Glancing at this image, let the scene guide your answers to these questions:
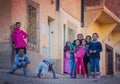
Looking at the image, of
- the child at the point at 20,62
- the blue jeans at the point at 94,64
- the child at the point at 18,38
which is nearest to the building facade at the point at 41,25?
the child at the point at 18,38

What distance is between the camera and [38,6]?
22.9 metres

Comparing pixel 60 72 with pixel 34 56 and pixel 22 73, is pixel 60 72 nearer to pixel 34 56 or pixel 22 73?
pixel 34 56

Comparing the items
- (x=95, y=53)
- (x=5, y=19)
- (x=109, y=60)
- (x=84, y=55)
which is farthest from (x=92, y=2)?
(x=95, y=53)

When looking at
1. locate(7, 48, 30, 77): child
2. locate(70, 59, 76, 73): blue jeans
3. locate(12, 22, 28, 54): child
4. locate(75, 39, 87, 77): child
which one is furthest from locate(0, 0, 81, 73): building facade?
locate(75, 39, 87, 77): child

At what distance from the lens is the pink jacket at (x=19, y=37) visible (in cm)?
1978

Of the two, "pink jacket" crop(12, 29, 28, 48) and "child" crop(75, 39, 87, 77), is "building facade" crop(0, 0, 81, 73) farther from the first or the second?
"child" crop(75, 39, 87, 77)

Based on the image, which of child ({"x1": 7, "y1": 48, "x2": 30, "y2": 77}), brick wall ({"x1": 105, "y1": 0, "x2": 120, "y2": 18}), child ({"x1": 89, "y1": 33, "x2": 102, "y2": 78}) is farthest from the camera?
brick wall ({"x1": 105, "y1": 0, "x2": 120, "y2": 18})

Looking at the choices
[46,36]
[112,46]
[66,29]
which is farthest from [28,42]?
[112,46]

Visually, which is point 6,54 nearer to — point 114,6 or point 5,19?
point 5,19

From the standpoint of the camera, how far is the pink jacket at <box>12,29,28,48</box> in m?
19.8

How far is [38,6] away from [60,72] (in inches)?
139

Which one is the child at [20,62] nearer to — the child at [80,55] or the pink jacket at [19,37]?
the pink jacket at [19,37]

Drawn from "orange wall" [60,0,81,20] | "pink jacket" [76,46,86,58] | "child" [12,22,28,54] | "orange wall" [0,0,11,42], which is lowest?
"pink jacket" [76,46,86,58]

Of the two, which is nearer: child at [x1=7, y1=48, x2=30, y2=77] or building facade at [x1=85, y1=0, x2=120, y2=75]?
child at [x1=7, y1=48, x2=30, y2=77]
